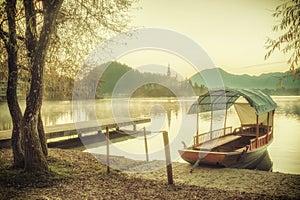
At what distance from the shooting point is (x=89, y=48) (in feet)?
38.1

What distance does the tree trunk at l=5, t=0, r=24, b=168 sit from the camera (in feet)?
Answer: 30.9

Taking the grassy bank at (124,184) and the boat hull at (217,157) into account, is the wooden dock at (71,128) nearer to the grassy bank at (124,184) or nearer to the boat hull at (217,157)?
the boat hull at (217,157)

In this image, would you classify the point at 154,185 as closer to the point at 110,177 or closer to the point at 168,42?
the point at 110,177

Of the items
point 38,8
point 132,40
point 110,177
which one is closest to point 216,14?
point 132,40

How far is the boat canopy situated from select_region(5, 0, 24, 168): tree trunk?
802cm

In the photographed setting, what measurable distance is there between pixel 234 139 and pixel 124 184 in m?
9.40

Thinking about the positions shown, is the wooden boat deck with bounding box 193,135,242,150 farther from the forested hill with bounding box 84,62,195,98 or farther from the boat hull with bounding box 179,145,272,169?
the forested hill with bounding box 84,62,195,98

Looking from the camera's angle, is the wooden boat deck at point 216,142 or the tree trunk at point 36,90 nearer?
the tree trunk at point 36,90

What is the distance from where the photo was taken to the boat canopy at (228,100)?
13.7 meters

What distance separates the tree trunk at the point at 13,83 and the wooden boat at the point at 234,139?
6.47 meters

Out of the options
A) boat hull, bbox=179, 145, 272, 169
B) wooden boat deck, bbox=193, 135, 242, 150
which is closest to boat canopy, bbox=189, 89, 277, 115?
wooden boat deck, bbox=193, 135, 242, 150

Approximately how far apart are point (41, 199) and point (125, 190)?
2.34 m

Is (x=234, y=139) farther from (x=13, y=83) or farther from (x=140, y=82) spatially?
(x=140, y=82)

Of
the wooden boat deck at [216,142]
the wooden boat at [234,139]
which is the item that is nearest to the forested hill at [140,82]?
the wooden boat at [234,139]
